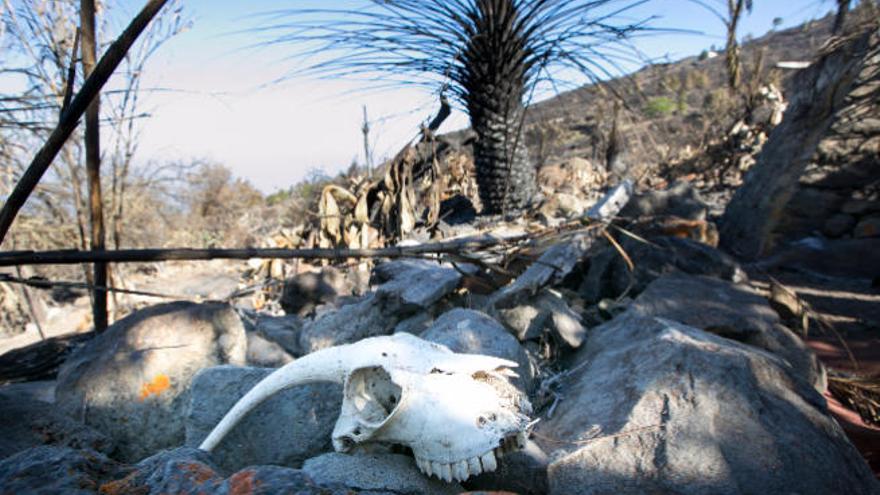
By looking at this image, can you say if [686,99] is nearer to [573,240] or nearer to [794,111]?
[794,111]

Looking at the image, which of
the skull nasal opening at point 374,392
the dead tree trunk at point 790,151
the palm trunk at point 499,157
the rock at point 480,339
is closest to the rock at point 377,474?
A: the skull nasal opening at point 374,392

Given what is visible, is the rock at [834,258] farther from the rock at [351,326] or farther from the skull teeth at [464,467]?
the skull teeth at [464,467]

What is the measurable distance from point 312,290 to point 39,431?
2.07 metres

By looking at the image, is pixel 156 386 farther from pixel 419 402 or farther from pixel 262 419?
pixel 419 402

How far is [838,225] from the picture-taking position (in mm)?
6160

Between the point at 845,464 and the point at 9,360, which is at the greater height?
the point at 9,360

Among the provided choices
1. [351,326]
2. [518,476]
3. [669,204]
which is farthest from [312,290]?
[669,204]

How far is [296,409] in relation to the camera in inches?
62.0

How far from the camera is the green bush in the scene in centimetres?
1858

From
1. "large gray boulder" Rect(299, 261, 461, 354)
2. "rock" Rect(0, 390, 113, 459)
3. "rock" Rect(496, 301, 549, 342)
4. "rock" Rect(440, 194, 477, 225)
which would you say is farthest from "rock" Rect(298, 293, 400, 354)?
"rock" Rect(440, 194, 477, 225)

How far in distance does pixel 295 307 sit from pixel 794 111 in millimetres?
6174

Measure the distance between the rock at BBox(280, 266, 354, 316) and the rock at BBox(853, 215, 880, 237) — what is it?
6.11 m

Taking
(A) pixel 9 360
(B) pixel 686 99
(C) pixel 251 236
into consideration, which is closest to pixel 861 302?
(A) pixel 9 360

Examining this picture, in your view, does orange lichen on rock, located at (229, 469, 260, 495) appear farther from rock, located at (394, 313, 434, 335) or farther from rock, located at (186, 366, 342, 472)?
rock, located at (394, 313, 434, 335)
